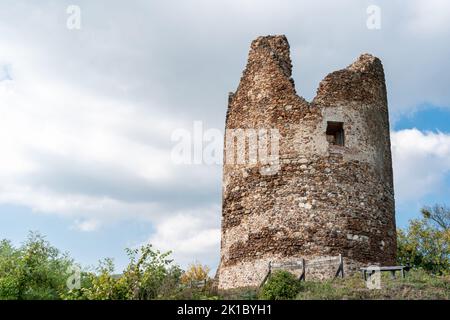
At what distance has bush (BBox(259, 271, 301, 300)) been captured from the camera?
54.0 ft

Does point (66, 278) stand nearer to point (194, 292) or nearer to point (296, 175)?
point (194, 292)

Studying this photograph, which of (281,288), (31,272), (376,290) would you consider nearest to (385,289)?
(376,290)

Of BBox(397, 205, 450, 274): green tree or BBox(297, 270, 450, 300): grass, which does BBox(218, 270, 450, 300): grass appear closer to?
BBox(297, 270, 450, 300): grass

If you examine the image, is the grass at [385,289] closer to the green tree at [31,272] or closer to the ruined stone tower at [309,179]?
the ruined stone tower at [309,179]

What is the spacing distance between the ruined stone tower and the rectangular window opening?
3cm

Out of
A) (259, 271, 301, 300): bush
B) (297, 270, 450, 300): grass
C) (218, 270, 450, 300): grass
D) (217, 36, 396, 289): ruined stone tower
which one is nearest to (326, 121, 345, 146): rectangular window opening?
(217, 36, 396, 289): ruined stone tower

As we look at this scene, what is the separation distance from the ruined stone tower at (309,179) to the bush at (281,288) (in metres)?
2.45

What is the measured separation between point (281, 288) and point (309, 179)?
4445 millimetres

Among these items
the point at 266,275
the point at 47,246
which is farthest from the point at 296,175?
the point at 47,246

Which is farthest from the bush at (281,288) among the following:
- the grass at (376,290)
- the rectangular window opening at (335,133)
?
the rectangular window opening at (335,133)

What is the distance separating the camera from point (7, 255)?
24.0 meters

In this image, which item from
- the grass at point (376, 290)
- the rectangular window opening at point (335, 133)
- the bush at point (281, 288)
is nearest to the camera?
the grass at point (376, 290)

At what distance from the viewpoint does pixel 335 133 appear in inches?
837

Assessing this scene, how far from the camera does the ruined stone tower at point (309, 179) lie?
1964 centimetres
